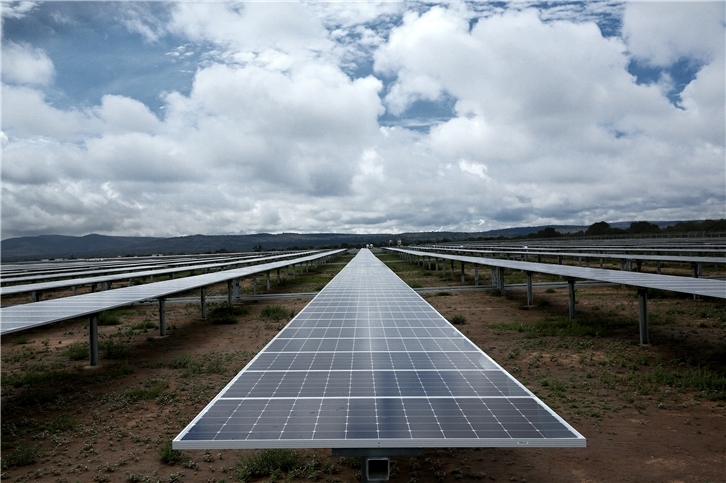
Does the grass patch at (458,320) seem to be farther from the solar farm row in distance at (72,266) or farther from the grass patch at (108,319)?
the solar farm row in distance at (72,266)

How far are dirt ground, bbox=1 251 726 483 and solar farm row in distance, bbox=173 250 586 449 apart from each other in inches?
54.5

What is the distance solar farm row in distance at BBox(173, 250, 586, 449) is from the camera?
5.05 metres

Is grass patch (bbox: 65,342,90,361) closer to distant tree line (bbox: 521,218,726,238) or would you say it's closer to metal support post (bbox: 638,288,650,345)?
metal support post (bbox: 638,288,650,345)

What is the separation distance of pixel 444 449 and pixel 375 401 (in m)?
2.40

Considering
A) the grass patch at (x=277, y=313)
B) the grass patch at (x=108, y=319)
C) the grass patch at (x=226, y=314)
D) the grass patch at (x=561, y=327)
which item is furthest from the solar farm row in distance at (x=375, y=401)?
the grass patch at (x=108, y=319)

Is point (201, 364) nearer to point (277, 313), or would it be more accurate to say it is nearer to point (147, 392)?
point (147, 392)

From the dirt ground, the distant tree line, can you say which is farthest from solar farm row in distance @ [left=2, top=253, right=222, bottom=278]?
the distant tree line

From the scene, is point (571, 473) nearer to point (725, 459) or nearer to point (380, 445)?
point (725, 459)

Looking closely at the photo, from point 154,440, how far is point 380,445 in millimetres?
5377

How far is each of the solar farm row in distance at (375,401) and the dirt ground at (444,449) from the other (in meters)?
1.38

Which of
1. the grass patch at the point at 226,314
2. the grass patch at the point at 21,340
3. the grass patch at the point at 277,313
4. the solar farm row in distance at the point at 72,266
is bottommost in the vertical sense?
the grass patch at the point at 21,340

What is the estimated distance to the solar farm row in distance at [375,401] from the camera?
5047 mm

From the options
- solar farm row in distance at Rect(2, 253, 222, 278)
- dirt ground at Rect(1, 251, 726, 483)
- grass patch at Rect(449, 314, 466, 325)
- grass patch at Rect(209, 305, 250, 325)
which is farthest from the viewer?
solar farm row in distance at Rect(2, 253, 222, 278)

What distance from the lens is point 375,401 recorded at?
6.24 m
